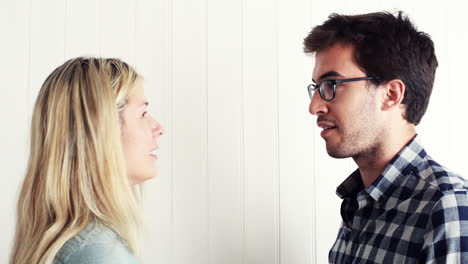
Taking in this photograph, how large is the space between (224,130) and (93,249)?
76 centimetres

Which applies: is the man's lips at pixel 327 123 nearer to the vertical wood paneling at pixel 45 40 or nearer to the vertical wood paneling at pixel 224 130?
the vertical wood paneling at pixel 224 130

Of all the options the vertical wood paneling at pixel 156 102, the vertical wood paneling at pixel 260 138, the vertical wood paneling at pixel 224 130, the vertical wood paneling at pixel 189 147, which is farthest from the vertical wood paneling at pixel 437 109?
the vertical wood paneling at pixel 156 102

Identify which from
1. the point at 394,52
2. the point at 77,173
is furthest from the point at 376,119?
the point at 77,173

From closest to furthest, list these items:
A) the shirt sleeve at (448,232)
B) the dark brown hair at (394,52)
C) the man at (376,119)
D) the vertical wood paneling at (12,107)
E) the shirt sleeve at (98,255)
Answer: the shirt sleeve at (98,255)
the shirt sleeve at (448,232)
the man at (376,119)
the dark brown hair at (394,52)
the vertical wood paneling at (12,107)

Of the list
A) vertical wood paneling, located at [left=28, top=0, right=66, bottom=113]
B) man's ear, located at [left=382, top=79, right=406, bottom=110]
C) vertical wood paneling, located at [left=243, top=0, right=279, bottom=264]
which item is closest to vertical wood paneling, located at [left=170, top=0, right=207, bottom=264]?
vertical wood paneling, located at [left=243, top=0, right=279, bottom=264]

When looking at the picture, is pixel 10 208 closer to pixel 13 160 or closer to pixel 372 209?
pixel 13 160

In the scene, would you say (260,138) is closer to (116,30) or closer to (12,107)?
(116,30)

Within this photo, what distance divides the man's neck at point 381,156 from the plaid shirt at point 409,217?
0.09 feet

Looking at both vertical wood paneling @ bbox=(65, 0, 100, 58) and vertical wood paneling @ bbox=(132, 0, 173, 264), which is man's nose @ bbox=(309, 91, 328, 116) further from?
vertical wood paneling @ bbox=(65, 0, 100, 58)

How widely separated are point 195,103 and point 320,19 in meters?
0.51

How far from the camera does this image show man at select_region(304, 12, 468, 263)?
1.17m

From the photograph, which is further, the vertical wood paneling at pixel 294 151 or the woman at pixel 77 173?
the vertical wood paneling at pixel 294 151

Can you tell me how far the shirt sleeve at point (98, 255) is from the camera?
2.92ft

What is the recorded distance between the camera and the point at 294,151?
62.8 inches
